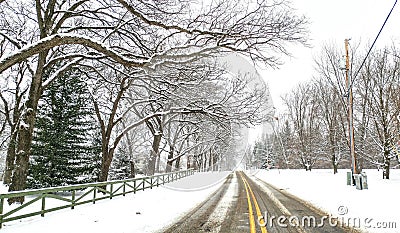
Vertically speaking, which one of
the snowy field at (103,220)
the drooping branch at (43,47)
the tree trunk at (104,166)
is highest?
the drooping branch at (43,47)

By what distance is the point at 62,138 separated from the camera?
19.3 meters

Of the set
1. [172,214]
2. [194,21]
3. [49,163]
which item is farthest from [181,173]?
[194,21]

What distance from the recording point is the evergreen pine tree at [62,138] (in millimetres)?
18578

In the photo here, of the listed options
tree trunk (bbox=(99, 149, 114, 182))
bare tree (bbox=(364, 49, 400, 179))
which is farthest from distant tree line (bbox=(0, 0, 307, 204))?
bare tree (bbox=(364, 49, 400, 179))

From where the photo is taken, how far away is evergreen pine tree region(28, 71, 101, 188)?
18.6m

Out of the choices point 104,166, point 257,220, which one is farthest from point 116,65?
point 257,220

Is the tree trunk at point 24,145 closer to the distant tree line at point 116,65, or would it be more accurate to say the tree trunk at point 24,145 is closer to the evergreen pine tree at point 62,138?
the distant tree line at point 116,65

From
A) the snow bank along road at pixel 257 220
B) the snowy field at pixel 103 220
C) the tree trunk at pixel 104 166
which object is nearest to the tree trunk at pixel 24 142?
the snowy field at pixel 103 220

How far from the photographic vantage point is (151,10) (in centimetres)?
939

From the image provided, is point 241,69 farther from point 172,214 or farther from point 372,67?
point 372,67

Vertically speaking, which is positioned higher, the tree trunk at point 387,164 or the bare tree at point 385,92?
the bare tree at point 385,92

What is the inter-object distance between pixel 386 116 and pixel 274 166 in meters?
53.9

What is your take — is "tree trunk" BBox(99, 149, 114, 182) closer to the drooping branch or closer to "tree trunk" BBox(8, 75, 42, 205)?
"tree trunk" BBox(8, 75, 42, 205)

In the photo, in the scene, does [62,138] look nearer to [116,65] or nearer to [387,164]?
[116,65]
